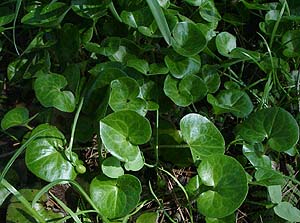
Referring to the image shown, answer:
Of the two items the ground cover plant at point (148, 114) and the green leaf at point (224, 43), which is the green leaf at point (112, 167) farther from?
the green leaf at point (224, 43)

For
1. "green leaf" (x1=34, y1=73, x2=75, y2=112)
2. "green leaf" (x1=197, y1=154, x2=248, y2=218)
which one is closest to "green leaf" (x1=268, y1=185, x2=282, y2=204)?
"green leaf" (x1=197, y1=154, x2=248, y2=218)

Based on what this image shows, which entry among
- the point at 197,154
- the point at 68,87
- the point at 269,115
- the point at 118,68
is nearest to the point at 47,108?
the point at 68,87

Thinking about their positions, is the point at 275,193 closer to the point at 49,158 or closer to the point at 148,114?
the point at 148,114

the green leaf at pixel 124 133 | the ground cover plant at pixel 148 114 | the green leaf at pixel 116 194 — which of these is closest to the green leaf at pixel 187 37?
the ground cover plant at pixel 148 114

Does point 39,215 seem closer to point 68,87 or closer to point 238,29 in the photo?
point 68,87

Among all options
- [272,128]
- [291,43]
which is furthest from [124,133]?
[291,43]

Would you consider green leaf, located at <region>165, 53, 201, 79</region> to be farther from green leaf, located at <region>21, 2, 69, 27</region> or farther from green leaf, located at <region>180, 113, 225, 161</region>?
green leaf, located at <region>21, 2, 69, 27</region>
